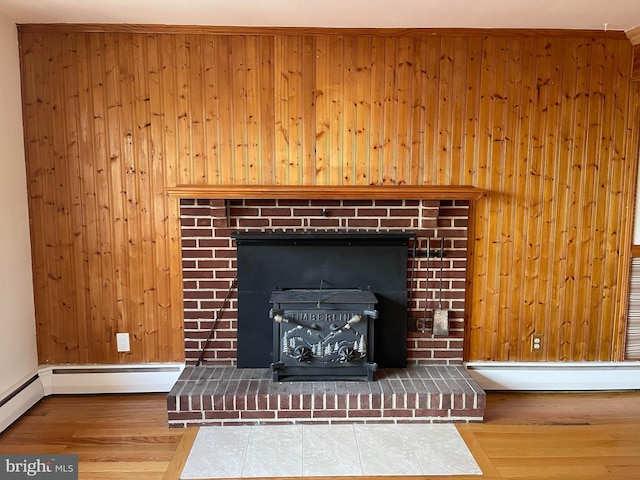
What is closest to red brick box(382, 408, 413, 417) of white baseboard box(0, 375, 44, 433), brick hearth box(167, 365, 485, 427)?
brick hearth box(167, 365, 485, 427)

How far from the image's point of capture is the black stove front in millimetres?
2674

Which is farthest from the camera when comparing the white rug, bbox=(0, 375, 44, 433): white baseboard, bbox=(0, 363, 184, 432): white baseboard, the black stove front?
bbox=(0, 363, 184, 432): white baseboard

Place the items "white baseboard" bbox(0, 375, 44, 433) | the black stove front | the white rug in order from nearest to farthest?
the white rug → "white baseboard" bbox(0, 375, 44, 433) → the black stove front

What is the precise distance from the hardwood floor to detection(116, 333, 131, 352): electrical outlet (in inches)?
11.5

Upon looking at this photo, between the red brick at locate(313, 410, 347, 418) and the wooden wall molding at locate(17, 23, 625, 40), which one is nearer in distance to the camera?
the red brick at locate(313, 410, 347, 418)

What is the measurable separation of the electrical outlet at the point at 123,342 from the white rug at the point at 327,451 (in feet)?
2.54

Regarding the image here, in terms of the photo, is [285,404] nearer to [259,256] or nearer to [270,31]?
[259,256]

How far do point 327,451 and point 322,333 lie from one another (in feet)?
2.04

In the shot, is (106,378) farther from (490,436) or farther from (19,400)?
(490,436)

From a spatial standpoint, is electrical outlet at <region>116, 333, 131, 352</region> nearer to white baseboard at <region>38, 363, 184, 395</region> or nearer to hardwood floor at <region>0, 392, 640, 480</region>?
Answer: white baseboard at <region>38, 363, 184, 395</region>

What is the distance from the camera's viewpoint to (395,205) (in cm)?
288

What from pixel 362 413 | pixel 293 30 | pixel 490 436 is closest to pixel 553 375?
pixel 490 436

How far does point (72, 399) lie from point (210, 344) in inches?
35.5

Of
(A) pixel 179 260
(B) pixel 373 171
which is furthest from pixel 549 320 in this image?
(A) pixel 179 260
